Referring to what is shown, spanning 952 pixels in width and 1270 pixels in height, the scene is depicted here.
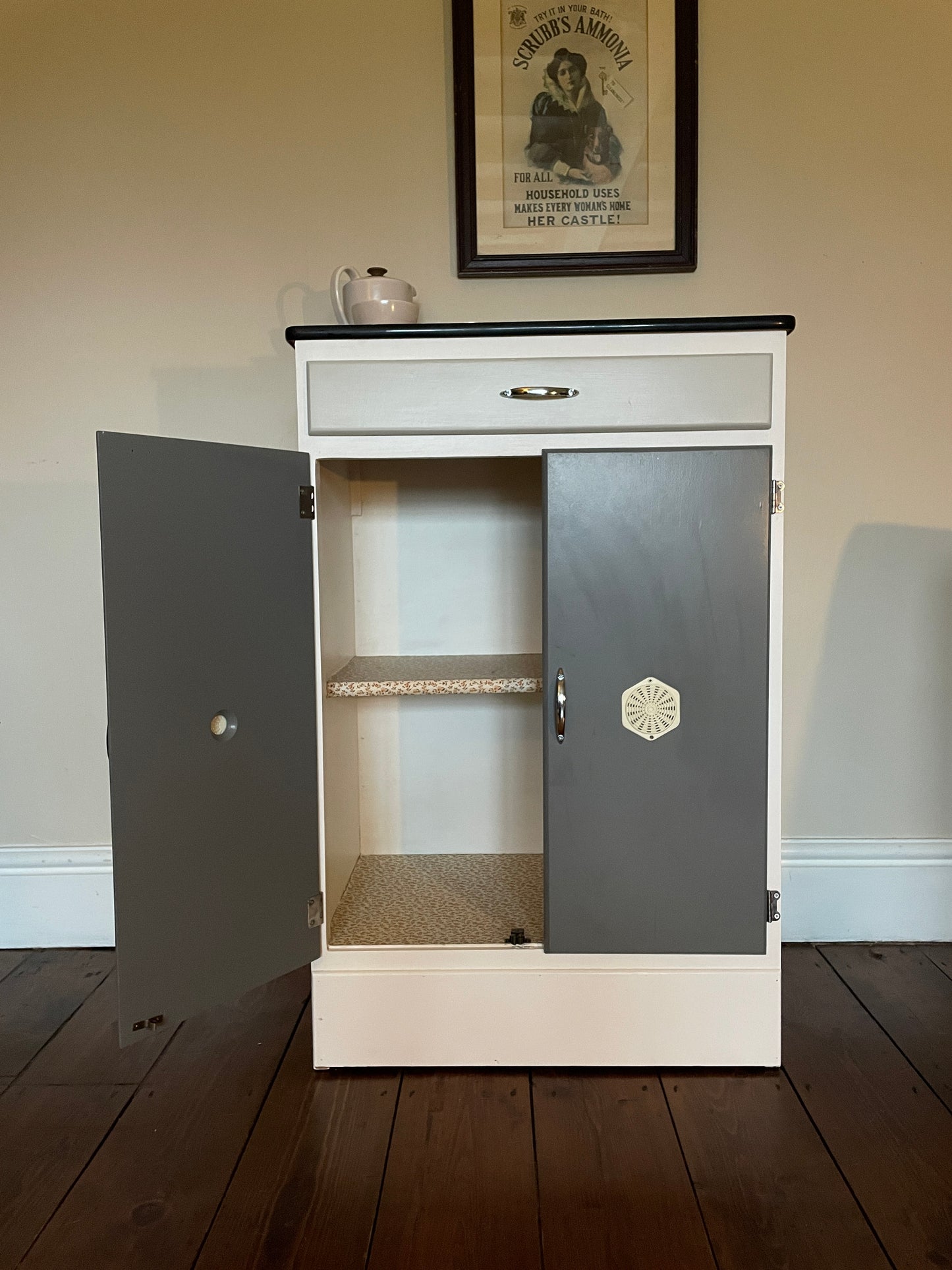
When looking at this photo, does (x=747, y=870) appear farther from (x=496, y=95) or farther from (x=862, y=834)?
(x=496, y=95)

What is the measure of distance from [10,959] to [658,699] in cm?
172

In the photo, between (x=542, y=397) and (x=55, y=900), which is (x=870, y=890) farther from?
(x=55, y=900)

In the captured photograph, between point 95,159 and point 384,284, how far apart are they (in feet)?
2.93

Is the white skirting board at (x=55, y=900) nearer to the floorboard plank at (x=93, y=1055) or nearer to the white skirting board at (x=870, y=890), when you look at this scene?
the floorboard plank at (x=93, y=1055)

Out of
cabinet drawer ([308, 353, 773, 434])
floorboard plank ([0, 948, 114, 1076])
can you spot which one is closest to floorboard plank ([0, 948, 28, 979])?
floorboard plank ([0, 948, 114, 1076])

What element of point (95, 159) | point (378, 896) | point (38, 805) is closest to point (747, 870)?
point (378, 896)

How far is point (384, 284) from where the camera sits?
5.77 feet

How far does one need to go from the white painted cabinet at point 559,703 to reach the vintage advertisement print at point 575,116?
675 mm

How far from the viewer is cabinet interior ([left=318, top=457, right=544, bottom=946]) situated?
2.11 meters

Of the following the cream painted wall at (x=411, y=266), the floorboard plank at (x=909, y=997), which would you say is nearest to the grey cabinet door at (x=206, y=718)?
the cream painted wall at (x=411, y=266)

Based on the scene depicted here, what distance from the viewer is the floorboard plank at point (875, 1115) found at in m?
1.25

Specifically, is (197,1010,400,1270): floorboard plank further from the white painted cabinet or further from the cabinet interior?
the cabinet interior

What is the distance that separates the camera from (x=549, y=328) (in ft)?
5.09

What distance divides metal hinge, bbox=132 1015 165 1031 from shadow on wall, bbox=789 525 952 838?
1.53m
